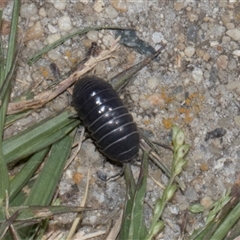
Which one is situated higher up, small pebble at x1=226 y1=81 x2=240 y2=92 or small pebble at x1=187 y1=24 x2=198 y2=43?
small pebble at x1=187 y1=24 x2=198 y2=43

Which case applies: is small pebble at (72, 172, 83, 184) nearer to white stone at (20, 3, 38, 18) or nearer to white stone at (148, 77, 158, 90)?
white stone at (148, 77, 158, 90)

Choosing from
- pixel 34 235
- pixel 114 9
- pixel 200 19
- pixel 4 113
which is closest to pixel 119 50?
pixel 114 9

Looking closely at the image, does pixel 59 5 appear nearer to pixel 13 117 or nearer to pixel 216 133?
pixel 13 117

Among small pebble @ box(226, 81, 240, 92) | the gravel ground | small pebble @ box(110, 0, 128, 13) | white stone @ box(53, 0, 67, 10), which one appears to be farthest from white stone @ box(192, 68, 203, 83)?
white stone @ box(53, 0, 67, 10)

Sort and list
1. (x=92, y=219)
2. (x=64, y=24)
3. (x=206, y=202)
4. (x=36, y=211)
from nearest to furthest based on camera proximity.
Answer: (x=36, y=211) < (x=92, y=219) < (x=206, y=202) < (x=64, y=24)

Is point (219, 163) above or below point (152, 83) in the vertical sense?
below

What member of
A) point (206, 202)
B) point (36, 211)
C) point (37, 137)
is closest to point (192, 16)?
point (206, 202)

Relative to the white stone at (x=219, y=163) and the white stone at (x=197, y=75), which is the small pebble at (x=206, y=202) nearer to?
the white stone at (x=219, y=163)
